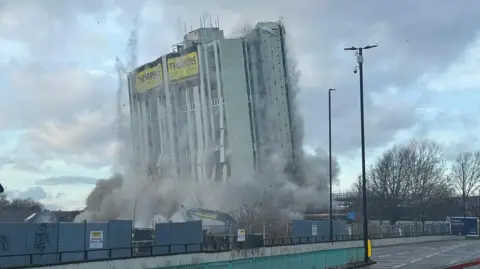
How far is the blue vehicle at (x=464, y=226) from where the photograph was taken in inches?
3194

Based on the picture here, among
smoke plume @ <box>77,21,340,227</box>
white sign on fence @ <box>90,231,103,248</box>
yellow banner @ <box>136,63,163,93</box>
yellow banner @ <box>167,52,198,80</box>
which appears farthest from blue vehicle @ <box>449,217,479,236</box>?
white sign on fence @ <box>90,231,103,248</box>

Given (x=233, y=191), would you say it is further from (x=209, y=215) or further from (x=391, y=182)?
(x=391, y=182)

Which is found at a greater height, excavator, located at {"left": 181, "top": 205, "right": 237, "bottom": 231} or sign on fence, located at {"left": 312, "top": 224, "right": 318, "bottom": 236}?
excavator, located at {"left": 181, "top": 205, "right": 237, "bottom": 231}

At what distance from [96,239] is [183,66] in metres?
33.0

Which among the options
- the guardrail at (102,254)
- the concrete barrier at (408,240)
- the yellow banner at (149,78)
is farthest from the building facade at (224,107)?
the guardrail at (102,254)

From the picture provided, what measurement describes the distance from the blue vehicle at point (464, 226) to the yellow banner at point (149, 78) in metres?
49.3

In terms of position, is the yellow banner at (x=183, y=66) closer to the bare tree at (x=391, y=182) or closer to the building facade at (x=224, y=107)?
the building facade at (x=224, y=107)

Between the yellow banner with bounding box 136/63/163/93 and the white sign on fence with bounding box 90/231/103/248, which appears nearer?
the white sign on fence with bounding box 90/231/103/248

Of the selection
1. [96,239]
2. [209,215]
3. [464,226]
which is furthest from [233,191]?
[464,226]

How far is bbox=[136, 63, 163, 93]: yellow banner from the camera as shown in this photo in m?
56.6

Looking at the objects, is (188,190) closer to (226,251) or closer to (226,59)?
(226,59)

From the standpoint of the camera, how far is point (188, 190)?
176ft

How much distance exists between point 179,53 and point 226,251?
32.2 m

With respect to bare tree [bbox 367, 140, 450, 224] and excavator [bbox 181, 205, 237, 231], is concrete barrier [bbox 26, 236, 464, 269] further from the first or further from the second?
bare tree [bbox 367, 140, 450, 224]
